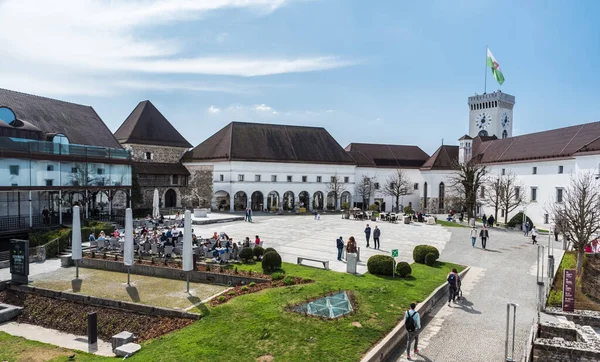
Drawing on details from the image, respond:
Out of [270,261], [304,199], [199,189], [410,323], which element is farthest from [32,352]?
[304,199]

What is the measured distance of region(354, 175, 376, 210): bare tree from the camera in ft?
196

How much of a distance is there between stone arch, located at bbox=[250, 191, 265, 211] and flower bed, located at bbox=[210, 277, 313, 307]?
3708 centimetres

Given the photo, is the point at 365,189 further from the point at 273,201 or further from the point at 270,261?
the point at 270,261

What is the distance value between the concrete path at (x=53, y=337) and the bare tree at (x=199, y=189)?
124ft

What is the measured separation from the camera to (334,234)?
1237 inches

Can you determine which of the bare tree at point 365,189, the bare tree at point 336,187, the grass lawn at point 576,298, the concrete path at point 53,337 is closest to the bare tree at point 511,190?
the bare tree at point 365,189

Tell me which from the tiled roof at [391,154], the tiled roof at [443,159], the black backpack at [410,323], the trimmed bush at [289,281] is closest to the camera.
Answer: the black backpack at [410,323]

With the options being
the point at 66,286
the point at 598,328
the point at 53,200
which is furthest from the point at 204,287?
the point at 53,200

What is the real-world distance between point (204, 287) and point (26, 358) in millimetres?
6606

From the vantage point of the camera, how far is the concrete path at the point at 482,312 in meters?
11.4

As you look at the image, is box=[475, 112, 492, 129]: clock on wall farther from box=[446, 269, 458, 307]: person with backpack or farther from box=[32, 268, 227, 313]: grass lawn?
box=[32, 268, 227, 313]: grass lawn

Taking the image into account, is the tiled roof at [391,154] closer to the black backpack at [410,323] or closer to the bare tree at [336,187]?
the bare tree at [336,187]

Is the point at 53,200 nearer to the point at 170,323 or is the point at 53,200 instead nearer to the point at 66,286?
the point at 66,286

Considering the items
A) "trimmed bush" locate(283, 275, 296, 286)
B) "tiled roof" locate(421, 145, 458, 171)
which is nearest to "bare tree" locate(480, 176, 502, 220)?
"tiled roof" locate(421, 145, 458, 171)
